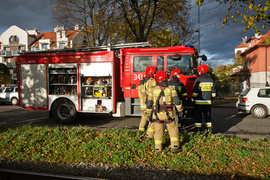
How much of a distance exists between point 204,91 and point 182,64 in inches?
50.2

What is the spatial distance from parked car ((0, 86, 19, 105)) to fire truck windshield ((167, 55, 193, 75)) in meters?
15.3

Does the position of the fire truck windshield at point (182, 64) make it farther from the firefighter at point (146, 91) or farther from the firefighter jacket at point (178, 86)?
the firefighter at point (146, 91)

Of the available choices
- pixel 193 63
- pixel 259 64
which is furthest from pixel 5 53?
pixel 193 63

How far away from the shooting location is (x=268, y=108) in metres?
8.95

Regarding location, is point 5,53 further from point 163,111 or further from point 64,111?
point 163,111

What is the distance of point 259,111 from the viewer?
358 inches

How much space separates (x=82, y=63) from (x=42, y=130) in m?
2.88

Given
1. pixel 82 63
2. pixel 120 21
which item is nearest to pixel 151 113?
pixel 82 63

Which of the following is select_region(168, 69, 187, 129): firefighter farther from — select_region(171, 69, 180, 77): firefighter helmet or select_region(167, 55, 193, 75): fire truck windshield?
select_region(167, 55, 193, 75): fire truck windshield

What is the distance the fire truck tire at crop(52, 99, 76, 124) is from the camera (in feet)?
24.9

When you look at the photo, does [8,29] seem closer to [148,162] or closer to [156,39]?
[156,39]

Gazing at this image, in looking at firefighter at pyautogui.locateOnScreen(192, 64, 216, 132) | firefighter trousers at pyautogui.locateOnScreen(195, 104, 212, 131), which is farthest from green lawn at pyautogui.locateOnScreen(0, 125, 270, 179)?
firefighter at pyautogui.locateOnScreen(192, 64, 216, 132)

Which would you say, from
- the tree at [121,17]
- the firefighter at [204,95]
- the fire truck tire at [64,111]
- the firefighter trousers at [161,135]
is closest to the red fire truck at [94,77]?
the fire truck tire at [64,111]

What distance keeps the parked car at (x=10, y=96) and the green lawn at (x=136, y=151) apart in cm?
1273
